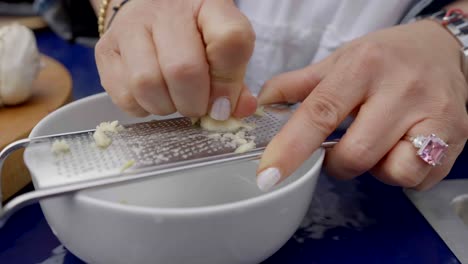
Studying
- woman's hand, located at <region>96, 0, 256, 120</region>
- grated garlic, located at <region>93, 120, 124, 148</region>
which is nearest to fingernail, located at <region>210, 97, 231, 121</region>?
woman's hand, located at <region>96, 0, 256, 120</region>

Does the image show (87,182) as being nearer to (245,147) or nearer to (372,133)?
(245,147)

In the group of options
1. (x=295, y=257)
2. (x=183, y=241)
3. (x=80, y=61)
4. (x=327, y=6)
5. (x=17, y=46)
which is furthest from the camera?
(x=80, y=61)

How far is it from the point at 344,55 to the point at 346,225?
0.20m

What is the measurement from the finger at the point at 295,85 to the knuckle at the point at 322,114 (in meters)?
0.09

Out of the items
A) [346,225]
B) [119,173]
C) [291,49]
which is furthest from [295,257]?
[291,49]

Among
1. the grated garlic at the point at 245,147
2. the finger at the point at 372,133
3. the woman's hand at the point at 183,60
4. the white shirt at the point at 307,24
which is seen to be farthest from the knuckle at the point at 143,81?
the white shirt at the point at 307,24

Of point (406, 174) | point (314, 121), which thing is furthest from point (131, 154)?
point (406, 174)

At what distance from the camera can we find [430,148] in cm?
48

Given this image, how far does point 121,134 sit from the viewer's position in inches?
18.3

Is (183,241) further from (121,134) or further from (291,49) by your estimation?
(291,49)

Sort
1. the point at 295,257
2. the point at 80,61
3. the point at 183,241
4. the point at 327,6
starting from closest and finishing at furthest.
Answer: the point at 183,241, the point at 295,257, the point at 327,6, the point at 80,61

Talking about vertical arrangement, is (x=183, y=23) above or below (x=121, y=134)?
above

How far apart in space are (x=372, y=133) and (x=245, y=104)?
0.46 ft

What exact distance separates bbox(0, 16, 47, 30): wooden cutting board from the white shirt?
69 centimetres
